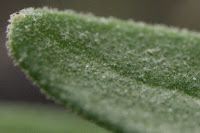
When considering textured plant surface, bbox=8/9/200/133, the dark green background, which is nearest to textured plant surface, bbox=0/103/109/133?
the dark green background

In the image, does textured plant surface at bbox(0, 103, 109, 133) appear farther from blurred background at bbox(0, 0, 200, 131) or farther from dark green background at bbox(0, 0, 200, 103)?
dark green background at bbox(0, 0, 200, 103)

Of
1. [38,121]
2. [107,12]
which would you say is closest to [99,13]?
[107,12]

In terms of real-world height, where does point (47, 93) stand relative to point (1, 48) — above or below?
below

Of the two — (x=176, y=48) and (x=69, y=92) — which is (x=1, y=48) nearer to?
(x=176, y=48)

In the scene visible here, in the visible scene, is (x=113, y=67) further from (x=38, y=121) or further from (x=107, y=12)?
(x=107, y=12)

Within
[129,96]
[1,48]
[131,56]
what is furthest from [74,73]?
[1,48]

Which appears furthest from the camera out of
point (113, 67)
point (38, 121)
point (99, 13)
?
point (99, 13)

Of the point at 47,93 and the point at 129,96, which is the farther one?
the point at 129,96
